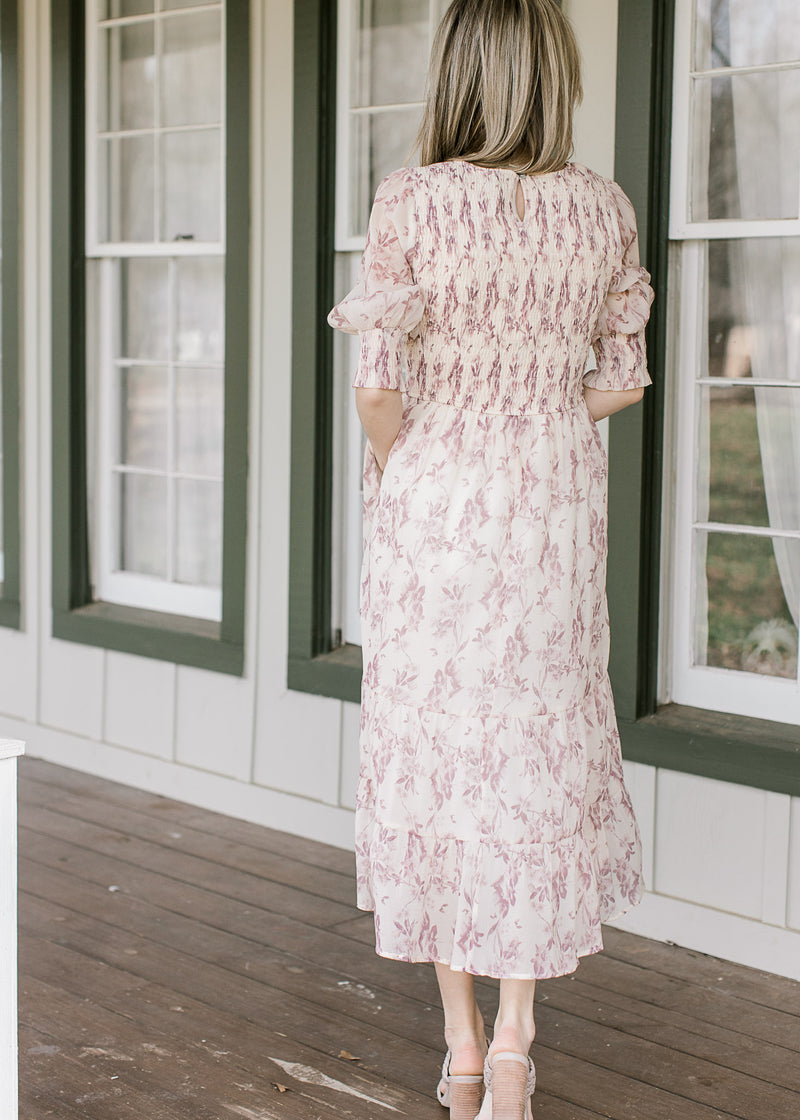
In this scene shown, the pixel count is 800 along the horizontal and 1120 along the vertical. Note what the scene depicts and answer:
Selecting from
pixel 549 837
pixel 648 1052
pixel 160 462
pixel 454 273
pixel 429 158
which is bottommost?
pixel 648 1052

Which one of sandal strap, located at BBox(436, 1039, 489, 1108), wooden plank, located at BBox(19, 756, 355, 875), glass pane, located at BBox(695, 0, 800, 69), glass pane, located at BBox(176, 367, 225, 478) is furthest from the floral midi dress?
glass pane, located at BBox(176, 367, 225, 478)

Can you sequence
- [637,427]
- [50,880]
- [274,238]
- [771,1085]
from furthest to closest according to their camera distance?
1. [274,238]
2. [50,880]
3. [637,427]
4. [771,1085]

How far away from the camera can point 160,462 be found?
4582 millimetres

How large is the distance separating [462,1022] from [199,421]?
248 centimetres

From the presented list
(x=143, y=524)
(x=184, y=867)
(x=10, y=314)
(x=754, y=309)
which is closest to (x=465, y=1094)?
(x=184, y=867)

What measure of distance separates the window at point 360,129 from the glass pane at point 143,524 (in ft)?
2.69

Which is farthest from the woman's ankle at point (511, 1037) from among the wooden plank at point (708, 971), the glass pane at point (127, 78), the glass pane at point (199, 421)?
the glass pane at point (127, 78)

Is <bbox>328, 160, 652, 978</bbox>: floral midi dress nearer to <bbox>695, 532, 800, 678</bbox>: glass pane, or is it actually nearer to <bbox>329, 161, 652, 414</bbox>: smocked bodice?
<bbox>329, 161, 652, 414</bbox>: smocked bodice

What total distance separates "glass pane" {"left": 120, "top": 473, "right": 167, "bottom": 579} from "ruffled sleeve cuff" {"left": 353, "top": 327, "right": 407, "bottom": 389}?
2458 millimetres

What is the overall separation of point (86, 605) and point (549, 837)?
2796 millimetres

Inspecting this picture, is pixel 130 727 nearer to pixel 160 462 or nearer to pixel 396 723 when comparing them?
pixel 160 462

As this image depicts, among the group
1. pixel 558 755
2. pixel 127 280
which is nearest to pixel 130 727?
pixel 127 280

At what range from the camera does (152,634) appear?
174 inches

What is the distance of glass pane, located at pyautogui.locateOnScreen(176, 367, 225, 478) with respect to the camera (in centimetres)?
438
